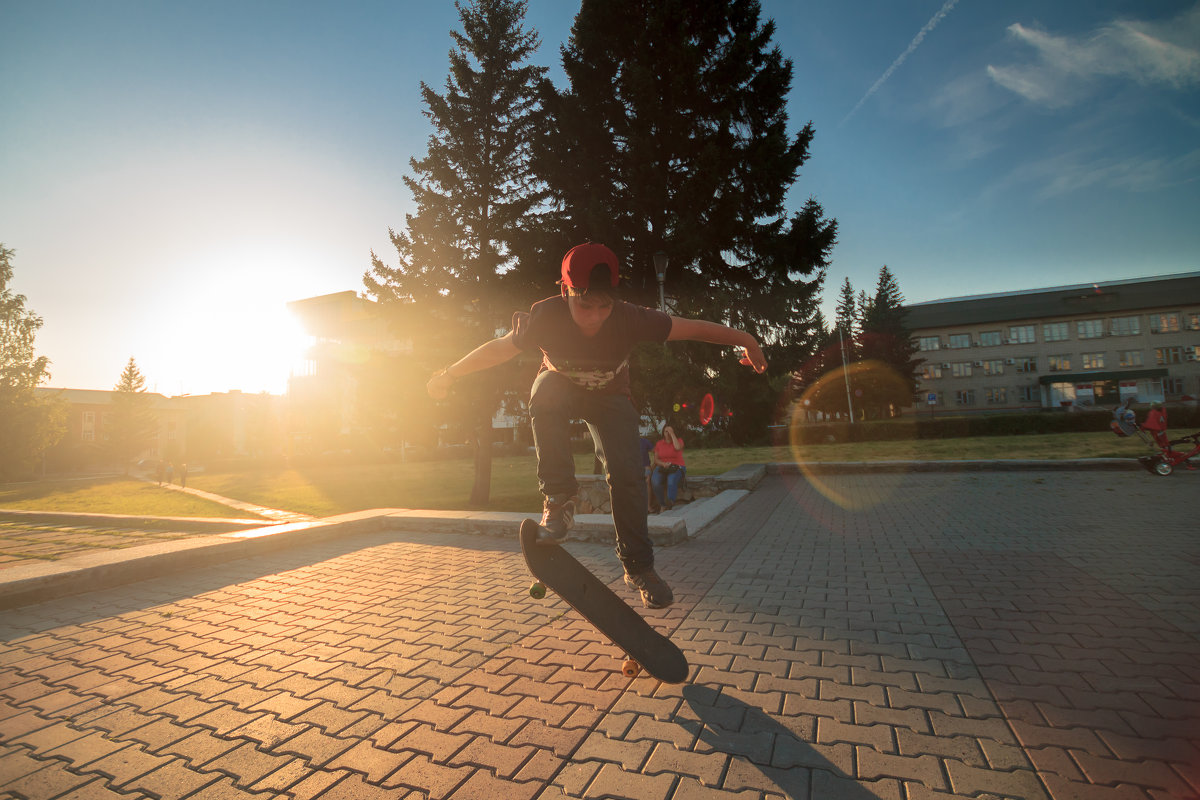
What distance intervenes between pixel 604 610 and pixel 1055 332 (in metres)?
82.7

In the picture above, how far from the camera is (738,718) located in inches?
99.5

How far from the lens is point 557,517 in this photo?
10.2ft

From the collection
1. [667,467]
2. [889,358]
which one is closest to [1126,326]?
[889,358]

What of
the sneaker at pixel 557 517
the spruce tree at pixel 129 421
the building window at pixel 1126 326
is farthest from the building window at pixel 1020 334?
the spruce tree at pixel 129 421

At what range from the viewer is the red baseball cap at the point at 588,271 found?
300 cm

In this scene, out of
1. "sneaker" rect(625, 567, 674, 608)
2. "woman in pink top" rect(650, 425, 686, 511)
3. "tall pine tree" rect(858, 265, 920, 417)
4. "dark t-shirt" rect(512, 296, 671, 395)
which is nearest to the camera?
"dark t-shirt" rect(512, 296, 671, 395)

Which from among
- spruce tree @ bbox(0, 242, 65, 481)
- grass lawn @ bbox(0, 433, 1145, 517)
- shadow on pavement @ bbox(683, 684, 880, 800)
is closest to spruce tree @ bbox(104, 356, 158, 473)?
spruce tree @ bbox(0, 242, 65, 481)

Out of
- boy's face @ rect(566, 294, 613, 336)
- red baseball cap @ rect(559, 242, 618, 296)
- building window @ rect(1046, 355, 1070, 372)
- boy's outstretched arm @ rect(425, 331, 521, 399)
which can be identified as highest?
A: building window @ rect(1046, 355, 1070, 372)

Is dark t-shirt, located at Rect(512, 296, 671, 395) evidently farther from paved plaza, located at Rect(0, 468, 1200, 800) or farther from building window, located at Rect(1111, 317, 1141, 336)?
building window, located at Rect(1111, 317, 1141, 336)

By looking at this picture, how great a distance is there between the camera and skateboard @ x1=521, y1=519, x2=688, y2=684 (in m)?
2.87

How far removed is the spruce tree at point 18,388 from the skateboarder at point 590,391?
4447 cm

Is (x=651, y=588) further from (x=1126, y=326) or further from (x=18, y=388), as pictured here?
(x=1126, y=326)

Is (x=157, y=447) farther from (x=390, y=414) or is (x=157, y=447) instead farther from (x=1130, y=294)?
(x=1130, y=294)

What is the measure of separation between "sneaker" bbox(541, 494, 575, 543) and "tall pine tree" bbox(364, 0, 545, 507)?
461 inches
